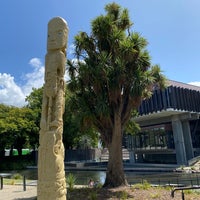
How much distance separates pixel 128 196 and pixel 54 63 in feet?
17.7

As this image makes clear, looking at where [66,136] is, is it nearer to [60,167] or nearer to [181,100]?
[181,100]

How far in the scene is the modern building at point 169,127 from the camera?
1175 inches

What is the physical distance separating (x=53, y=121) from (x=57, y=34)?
2411 millimetres

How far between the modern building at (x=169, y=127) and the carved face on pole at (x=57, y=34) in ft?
79.0

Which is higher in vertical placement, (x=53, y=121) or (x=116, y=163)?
(x=53, y=121)

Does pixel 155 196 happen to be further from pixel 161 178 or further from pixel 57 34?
pixel 161 178

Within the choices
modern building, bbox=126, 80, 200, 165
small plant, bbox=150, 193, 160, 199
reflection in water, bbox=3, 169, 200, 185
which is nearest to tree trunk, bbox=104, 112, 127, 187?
small plant, bbox=150, 193, 160, 199

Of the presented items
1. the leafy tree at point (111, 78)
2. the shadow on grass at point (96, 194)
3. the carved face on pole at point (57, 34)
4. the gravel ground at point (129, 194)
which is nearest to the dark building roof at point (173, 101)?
the leafy tree at point (111, 78)

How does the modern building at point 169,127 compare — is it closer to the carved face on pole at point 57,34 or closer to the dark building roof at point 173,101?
the dark building roof at point 173,101

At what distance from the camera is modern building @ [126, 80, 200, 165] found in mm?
29841

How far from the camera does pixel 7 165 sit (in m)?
35.2

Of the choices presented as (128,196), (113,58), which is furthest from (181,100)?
(128,196)

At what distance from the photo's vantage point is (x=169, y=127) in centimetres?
3350

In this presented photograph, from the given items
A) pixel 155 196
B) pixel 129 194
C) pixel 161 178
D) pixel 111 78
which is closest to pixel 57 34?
pixel 111 78
